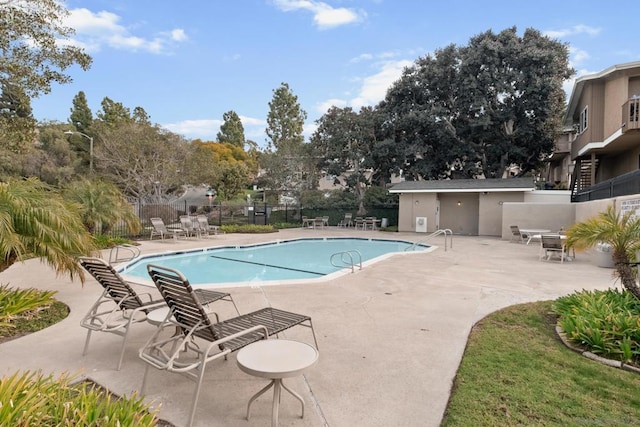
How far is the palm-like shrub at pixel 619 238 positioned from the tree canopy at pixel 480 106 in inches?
751

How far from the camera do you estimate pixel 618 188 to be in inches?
430

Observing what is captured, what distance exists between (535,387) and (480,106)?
22226 mm

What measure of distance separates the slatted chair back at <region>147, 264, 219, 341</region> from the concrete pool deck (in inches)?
21.1

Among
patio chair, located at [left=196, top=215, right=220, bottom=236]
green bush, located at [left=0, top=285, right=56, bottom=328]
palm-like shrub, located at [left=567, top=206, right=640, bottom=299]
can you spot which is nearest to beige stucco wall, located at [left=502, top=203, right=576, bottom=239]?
palm-like shrub, located at [left=567, top=206, right=640, bottom=299]

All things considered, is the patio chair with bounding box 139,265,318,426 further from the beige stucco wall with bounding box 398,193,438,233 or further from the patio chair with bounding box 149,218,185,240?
the beige stucco wall with bounding box 398,193,438,233

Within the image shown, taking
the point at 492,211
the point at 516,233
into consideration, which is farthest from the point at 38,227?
the point at 492,211

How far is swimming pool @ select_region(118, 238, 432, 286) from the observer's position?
9.15 meters

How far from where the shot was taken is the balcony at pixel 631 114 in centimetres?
1267

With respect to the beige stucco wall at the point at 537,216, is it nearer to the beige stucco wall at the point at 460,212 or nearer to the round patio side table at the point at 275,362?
the beige stucco wall at the point at 460,212

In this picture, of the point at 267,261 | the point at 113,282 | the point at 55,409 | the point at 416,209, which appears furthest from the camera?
the point at 416,209

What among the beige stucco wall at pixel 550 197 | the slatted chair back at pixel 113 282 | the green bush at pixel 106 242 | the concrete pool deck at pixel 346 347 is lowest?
the concrete pool deck at pixel 346 347

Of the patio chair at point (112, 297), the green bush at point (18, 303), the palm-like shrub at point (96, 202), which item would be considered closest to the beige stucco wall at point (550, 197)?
the palm-like shrub at point (96, 202)

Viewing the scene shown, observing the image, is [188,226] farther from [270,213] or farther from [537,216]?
[537,216]

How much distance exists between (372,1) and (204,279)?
12.0 metres
